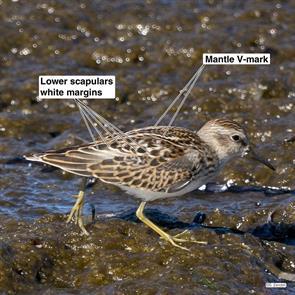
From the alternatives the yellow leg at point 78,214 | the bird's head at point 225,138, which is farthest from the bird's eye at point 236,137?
the yellow leg at point 78,214

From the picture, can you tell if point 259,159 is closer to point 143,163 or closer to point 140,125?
point 143,163

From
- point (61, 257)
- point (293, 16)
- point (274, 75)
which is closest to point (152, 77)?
point (274, 75)

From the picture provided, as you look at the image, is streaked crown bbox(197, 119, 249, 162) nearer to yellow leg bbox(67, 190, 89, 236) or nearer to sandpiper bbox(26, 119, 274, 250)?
sandpiper bbox(26, 119, 274, 250)

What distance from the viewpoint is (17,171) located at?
38.9 ft

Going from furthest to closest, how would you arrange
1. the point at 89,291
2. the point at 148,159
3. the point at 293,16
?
the point at 293,16 → the point at 148,159 → the point at 89,291

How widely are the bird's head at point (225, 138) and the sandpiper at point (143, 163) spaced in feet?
1.09

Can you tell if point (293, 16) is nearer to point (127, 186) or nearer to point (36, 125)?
point (36, 125)

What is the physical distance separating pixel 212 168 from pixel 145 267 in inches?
62.5

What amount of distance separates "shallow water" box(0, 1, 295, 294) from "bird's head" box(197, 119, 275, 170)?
73 cm

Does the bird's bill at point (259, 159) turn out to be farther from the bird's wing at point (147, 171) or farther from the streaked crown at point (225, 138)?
the bird's wing at point (147, 171)

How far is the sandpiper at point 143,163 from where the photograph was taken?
9.37 m

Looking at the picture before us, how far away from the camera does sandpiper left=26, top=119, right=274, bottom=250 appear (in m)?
9.37

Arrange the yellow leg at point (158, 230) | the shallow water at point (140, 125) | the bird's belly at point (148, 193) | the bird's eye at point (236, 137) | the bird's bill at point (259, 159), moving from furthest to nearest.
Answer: the bird's bill at point (259, 159) → the bird's eye at point (236, 137) → the bird's belly at point (148, 193) → the yellow leg at point (158, 230) → the shallow water at point (140, 125)

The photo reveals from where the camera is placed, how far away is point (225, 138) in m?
10.2
